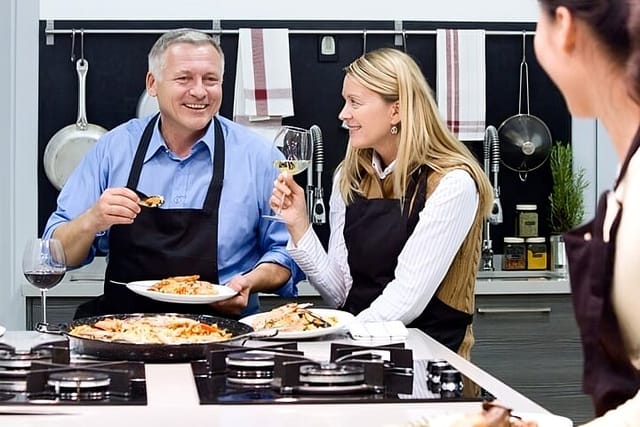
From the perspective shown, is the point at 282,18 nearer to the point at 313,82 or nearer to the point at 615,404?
the point at 313,82

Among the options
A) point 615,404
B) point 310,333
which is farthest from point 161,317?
point 615,404

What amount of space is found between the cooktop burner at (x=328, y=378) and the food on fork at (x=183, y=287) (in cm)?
54

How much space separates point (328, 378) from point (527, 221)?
2784 millimetres

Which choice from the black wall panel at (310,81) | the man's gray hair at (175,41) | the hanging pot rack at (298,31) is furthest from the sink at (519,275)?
the man's gray hair at (175,41)

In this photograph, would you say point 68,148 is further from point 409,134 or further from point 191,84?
point 409,134

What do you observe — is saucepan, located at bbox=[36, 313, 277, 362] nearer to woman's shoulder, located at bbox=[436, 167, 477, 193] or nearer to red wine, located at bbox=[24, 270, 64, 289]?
red wine, located at bbox=[24, 270, 64, 289]

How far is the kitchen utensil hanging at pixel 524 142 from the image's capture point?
452cm

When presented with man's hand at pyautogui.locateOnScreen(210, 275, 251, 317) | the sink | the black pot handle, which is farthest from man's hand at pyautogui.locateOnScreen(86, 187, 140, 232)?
the sink

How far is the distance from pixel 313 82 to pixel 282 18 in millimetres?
298

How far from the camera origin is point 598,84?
110cm

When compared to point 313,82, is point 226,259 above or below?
below

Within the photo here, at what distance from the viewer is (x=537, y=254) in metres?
4.47

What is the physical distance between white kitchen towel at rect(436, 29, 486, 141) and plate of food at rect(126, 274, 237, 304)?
1968mm

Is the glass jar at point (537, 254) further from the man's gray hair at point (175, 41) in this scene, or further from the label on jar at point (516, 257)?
the man's gray hair at point (175, 41)
